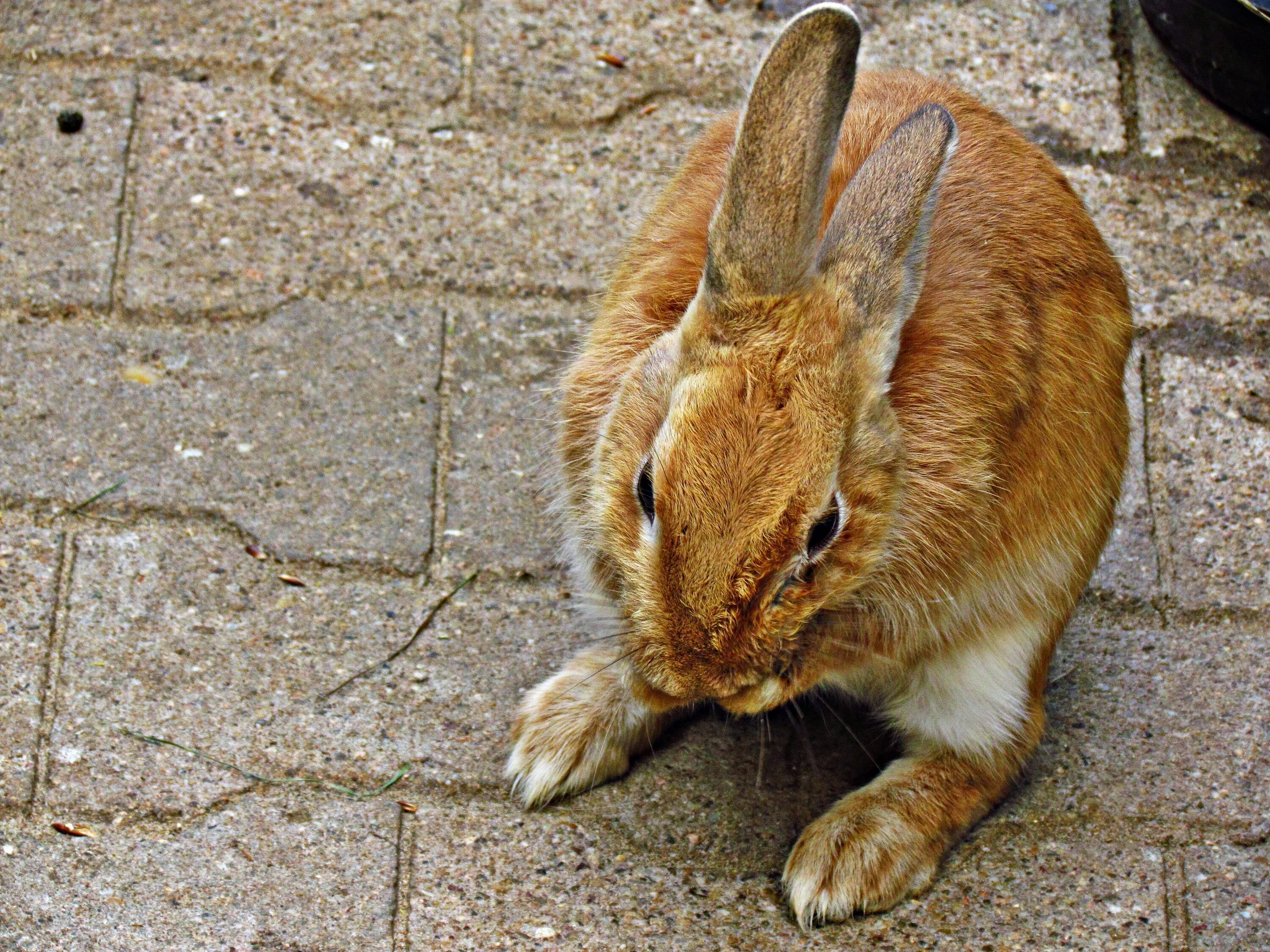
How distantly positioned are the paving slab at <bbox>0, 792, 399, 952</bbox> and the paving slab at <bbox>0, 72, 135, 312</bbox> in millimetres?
1564

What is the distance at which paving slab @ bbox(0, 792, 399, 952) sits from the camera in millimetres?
2703

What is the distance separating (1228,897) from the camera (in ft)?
9.67

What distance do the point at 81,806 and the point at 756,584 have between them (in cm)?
152

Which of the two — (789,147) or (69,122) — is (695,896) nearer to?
(789,147)

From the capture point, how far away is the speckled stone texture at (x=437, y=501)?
2.89 meters

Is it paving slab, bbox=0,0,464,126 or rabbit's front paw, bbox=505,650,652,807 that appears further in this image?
paving slab, bbox=0,0,464,126

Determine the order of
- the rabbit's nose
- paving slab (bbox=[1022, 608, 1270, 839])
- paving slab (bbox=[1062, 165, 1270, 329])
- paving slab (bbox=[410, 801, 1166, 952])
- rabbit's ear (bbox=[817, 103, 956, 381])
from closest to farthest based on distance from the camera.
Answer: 1. the rabbit's nose
2. rabbit's ear (bbox=[817, 103, 956, 381])
3. paving slab (bbox=[410, 801, 1166, 952])
4. paving slab (bbox=[1022, 608, 1270, 839])
5. paving slab (bbox=[1062, 165, 1270, 329])

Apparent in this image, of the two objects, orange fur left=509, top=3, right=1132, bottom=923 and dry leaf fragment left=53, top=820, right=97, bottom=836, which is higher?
orange fur left=509, top=3, right=1132, bottom=923

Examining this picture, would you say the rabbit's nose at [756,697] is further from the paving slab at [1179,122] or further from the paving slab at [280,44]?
the paving slab at [1179,122]

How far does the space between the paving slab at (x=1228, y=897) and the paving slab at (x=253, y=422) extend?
1.85m

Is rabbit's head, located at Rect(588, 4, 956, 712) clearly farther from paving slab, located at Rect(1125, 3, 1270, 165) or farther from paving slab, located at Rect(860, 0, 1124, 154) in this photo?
paving slab, located at Rect(1125, 3, 1270, 165)

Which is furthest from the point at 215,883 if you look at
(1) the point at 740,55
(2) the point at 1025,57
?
(2) the point at 1025,57

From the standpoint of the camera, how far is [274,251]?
4012 millimetres

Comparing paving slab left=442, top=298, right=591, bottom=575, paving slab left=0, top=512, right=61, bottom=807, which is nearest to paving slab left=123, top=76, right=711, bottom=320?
paving slab left=442, top=298, right=591, bottom=575
